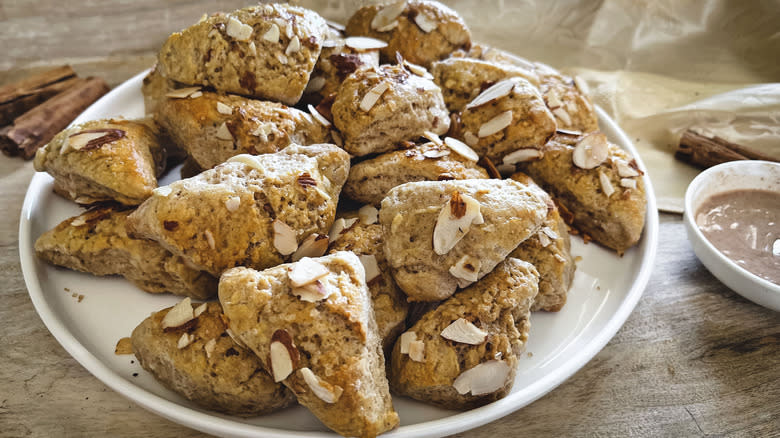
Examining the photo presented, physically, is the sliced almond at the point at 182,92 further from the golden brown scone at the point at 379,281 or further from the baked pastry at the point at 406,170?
the golden brown scone at the point at 379,281

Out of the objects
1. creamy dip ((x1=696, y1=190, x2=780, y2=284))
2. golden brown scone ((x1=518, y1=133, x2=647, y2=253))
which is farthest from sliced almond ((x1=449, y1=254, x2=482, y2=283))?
creamy dip ((x1=696, y1=190, x2=780, y2=284))

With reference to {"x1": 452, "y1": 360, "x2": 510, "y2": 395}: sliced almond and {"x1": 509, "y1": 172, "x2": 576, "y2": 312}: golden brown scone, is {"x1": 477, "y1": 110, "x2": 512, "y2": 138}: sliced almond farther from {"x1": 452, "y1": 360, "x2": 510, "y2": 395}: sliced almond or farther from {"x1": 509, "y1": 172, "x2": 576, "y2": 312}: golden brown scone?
{"x1": 452, "y1": 360, "x2": 510, "y2": 395}: sliced almond

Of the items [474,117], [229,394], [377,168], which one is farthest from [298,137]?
[229,394]

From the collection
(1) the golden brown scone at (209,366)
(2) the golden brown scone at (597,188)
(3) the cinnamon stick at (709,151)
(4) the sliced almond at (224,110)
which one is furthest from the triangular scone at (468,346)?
(3) the cinnamon stick at (709,151)

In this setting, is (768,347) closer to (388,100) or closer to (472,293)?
(472,293)

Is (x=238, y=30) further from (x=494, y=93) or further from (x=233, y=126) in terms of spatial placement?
(x=494, y=93)

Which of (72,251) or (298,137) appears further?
(298,137)

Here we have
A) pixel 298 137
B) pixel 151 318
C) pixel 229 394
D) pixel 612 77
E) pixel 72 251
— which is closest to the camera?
pixel 229 394
